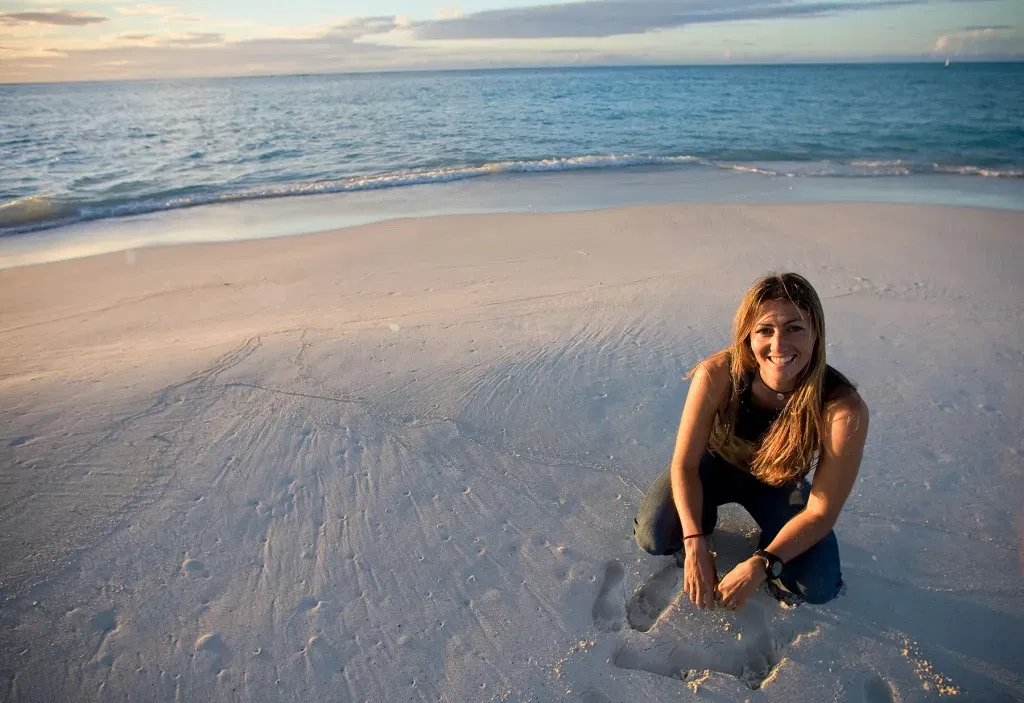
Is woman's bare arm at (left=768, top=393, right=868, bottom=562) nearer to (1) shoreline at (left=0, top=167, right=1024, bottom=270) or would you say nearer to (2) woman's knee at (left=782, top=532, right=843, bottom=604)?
(2) woman's knee at (left=782, top=532, right=843, bottom=604)

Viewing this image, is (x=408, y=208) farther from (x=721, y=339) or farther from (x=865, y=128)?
(x=865, y=128)

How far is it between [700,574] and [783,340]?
0.94 meters

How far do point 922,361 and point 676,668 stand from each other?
3.12 meters

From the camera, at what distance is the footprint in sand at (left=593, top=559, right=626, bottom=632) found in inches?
98.0

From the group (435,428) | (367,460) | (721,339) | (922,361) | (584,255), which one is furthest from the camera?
(584,255)

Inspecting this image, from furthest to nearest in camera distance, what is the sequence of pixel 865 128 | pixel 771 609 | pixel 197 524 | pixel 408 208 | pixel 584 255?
pixel 865 128, pixel 408 208, pixel 584 255, pixel 197 524, pixel 771 609

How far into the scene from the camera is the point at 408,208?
→ 31.5ft

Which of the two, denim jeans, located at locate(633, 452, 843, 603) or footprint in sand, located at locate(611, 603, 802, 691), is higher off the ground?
denim jeans, located at locate(633, 452, 843, 603)

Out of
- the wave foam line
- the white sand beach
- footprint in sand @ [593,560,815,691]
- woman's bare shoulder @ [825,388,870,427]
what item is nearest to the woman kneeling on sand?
woman's bare shoulder @ [825,388,870,427]

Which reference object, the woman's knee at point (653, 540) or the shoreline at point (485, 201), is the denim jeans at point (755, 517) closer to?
the woman's knee at point (653, 540)

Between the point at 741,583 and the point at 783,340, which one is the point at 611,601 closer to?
the point at 741,583

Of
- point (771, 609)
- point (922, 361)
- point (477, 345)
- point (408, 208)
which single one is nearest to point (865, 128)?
point (408, 208)

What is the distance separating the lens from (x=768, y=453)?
2438mm

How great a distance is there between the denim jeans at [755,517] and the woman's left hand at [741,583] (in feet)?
0.78
